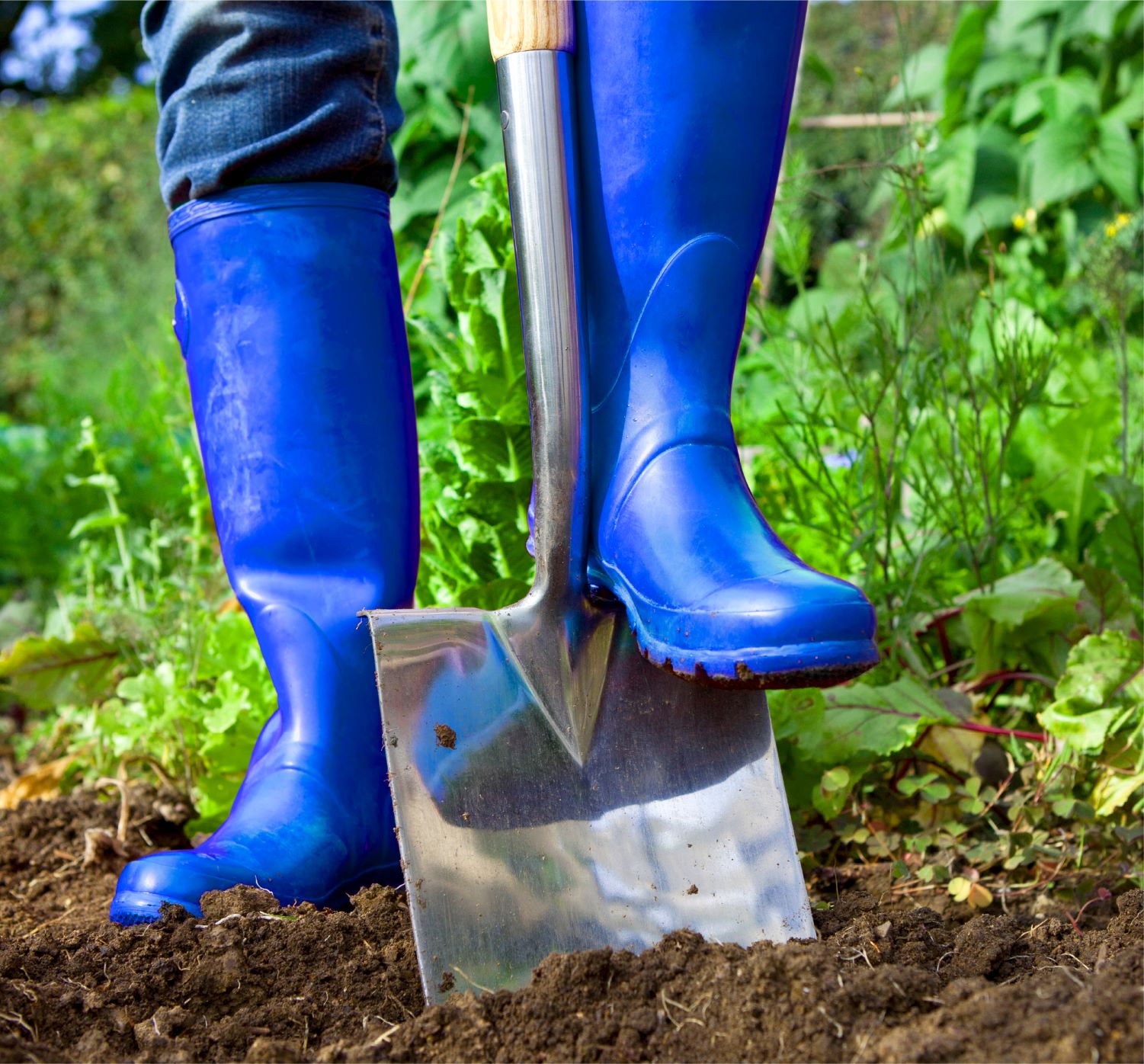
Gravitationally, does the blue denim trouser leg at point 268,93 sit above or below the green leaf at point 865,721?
above

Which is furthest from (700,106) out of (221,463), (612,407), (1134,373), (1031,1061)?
(1134,373)

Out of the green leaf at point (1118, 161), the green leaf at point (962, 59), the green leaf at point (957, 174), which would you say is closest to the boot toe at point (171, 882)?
the green leaf at point (957, 174)

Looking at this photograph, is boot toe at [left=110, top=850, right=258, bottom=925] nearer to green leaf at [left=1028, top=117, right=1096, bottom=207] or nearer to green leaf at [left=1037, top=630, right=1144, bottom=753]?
green leaf at [left=1037, top=630, right=1144, bottom=753]

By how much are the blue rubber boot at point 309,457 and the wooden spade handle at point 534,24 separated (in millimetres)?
310

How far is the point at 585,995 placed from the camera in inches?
36.2

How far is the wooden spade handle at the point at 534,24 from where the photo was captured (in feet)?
3.59

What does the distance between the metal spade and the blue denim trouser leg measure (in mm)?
262

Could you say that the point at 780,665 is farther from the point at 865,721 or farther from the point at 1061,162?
the point at 1061,162

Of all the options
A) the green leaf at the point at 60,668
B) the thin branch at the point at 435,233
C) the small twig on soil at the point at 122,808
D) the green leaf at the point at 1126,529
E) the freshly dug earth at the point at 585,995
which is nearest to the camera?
the freshly dug earth at the point at 585,995

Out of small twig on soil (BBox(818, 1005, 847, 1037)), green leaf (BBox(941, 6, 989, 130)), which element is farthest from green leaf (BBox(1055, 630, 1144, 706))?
green leaf (BBox(941, 6, 989, 130))

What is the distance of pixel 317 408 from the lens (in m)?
1.31

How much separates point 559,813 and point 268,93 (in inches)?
31.6

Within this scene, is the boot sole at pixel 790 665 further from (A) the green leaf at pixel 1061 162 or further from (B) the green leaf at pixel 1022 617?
(A) the green leaf at pixel 1061 162

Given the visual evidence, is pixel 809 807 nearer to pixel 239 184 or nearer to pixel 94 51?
pixel 239 184
